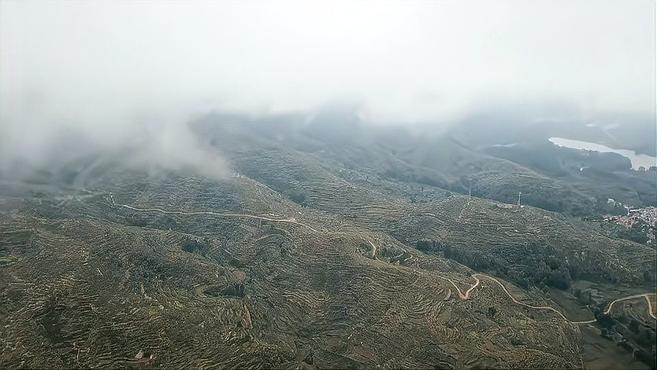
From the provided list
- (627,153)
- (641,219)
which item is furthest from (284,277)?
(627,153)

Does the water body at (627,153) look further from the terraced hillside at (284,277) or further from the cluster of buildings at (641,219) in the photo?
the terraced hillside at (284,277)

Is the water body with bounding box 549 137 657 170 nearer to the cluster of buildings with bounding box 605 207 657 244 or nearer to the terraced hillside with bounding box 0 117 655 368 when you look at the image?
the cluster of buildings with bounding box 605 207 657 244

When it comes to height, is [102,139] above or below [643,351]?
above

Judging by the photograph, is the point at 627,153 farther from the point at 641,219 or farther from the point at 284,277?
the point at 284,277

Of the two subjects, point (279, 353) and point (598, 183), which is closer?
point (279, 353)

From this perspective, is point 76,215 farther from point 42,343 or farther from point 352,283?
point 352,283

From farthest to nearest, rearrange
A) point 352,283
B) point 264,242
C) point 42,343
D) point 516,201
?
point 516,201 → point 264,242 → point 352,283 → point 42,343

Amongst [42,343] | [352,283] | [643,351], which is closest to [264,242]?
[352,283]

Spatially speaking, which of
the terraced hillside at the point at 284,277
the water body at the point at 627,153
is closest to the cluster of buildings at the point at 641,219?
the terraced hillside at the point at 284,277

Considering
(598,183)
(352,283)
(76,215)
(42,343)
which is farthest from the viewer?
(598,183)
